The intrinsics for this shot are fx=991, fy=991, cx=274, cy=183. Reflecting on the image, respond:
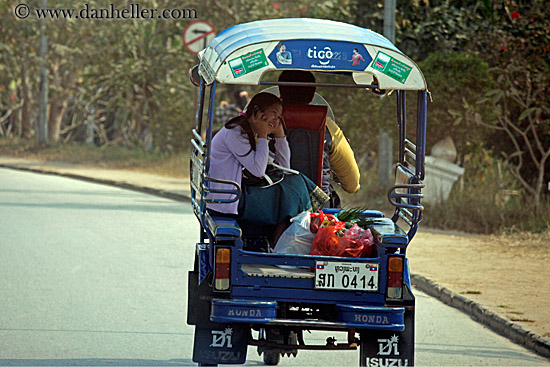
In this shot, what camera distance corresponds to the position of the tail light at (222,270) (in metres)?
5.60

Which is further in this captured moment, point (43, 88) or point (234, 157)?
point (43, 88)

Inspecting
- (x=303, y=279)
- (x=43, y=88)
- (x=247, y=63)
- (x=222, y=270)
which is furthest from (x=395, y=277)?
(x=43, y=88)

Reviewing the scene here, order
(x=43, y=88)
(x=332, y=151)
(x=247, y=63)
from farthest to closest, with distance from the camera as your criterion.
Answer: (x=43, y=88) < (x=332, y=151) < (x=247, y=63)

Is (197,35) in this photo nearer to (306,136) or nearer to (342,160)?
(342,160)

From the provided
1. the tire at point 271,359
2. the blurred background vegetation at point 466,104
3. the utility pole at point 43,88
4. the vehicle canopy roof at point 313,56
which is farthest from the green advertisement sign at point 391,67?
the utility pole at point 43,88

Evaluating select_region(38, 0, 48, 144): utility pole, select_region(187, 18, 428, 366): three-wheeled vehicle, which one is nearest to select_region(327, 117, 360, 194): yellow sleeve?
select_region(187, 18, 428, 366): three-wheeled vehicle

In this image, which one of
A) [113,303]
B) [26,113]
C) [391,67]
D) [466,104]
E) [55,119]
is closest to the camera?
[391,67]

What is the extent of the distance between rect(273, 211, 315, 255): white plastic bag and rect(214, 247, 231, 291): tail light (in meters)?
0.59

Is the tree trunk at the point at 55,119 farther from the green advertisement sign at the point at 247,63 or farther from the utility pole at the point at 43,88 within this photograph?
the green advertisement sign at the point at 247,63

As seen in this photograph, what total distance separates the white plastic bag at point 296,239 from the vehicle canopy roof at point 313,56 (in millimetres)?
965

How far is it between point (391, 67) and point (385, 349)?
1643 millimetres

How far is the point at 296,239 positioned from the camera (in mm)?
6090

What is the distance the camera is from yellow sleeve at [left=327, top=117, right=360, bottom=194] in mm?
7199

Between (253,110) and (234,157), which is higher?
(253,110)
